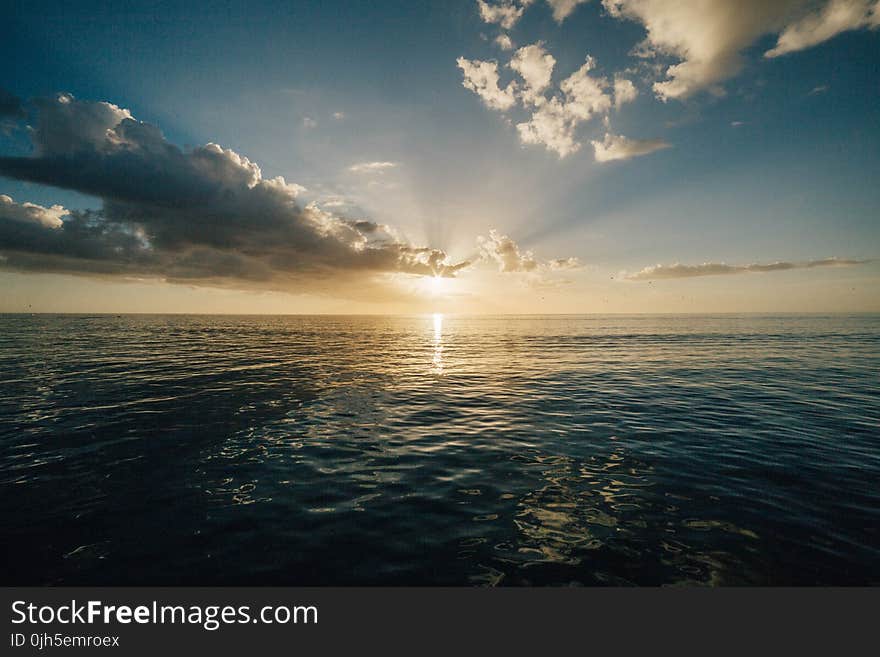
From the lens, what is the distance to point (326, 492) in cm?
945

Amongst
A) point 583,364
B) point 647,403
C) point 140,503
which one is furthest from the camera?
point 583,364

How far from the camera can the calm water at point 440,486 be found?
21.4 feet

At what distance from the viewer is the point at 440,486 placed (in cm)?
970

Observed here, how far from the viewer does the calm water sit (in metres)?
6.53

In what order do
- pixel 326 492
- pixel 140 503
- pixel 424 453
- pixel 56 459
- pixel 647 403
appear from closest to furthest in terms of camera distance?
pixel 140 503 < pixel 326 492 < pixel 56 459 < pixel 424 453 < pixel 647 403
